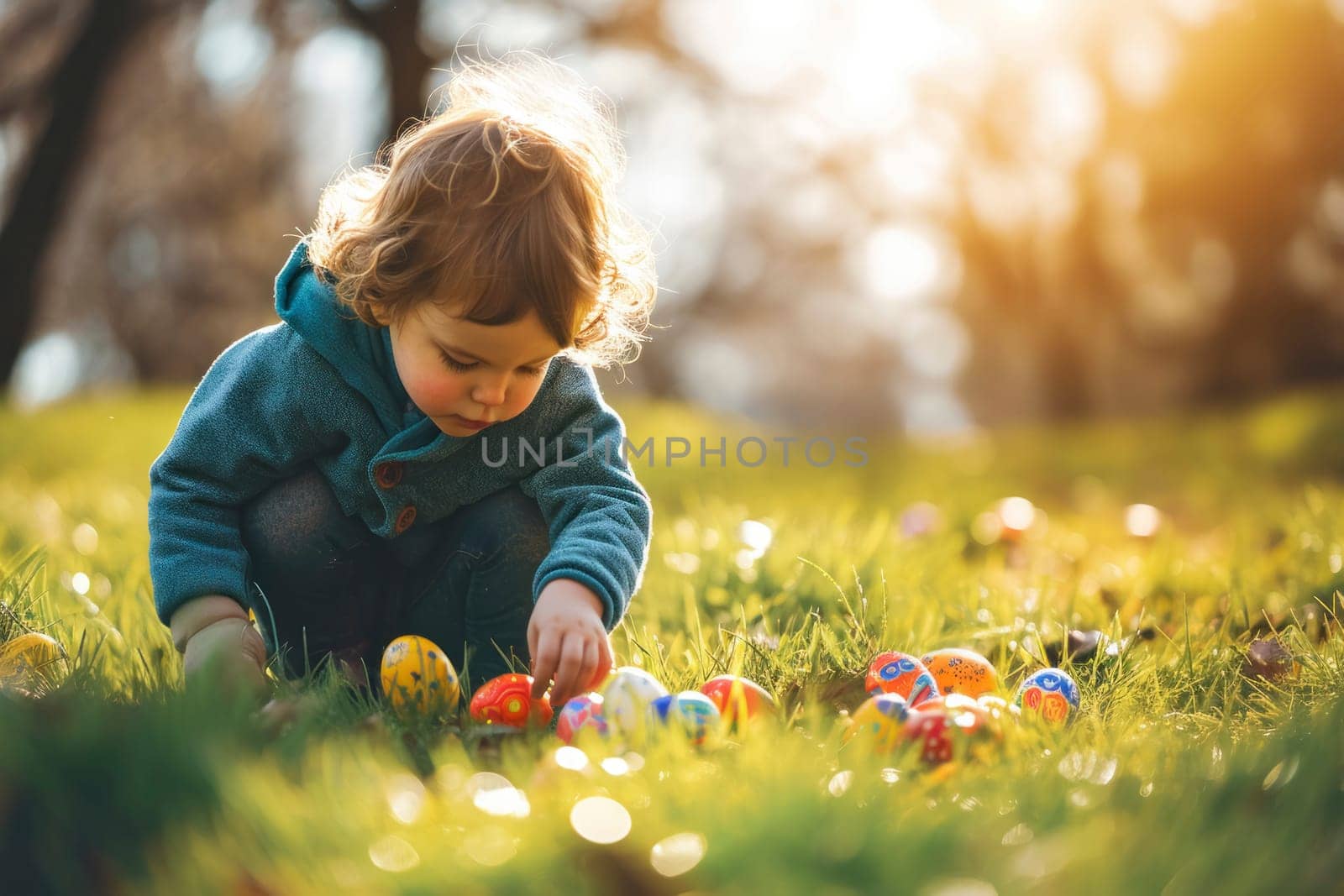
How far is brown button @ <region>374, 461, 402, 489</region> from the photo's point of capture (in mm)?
1807

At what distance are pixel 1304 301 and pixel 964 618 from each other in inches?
321

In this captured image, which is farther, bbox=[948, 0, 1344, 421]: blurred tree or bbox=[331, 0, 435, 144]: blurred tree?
bbox=[948, 0, 1344, 421]: blurred tree

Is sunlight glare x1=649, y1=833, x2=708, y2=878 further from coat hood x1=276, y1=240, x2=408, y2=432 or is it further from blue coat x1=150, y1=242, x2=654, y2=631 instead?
coat hood x1=276, y1=240, x2=408, y2=432

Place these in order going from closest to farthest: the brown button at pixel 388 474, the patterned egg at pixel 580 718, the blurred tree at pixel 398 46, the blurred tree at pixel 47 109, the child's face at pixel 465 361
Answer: the patterned egg at pixel 580 718 < the child's face at pixel 465 361 < the brown button at pixel 388 474 < the blurred tree at pixel 47 109 < the blurred tree at pixel 398 46

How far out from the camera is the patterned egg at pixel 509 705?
5.21 feet

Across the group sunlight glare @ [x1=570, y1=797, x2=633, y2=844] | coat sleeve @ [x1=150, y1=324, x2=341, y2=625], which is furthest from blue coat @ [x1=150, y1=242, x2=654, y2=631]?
sunlight glare @ [x1=570, y1=797, x2=633, y2=844]

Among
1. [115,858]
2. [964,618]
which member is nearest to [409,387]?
[115,858]

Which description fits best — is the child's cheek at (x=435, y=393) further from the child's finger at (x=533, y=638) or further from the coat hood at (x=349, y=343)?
the child's finger at (x=533, y=638)

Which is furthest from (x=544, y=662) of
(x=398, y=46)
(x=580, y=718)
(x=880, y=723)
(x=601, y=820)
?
(x=398, y=46)

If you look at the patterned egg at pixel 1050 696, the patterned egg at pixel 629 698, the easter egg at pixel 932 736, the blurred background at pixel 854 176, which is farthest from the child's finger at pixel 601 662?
the blurred background at pixel 854 176

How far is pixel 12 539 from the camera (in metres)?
2.89

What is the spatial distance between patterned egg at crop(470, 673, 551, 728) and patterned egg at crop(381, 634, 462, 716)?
2.1 inches

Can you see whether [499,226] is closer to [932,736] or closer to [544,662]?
[544,662]

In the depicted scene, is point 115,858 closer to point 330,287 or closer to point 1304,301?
point 330,287
